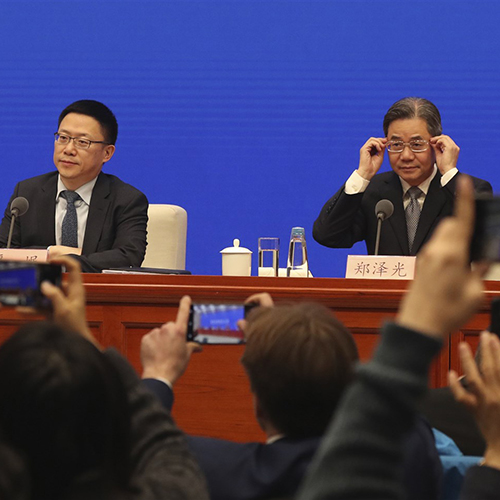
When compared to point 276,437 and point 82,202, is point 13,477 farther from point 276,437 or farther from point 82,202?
point 82,202

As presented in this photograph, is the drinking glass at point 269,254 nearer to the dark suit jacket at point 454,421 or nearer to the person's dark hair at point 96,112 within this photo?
the person's dark hair at point 96,112

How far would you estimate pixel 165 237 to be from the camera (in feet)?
12.0

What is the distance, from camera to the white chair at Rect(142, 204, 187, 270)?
11.9 ft

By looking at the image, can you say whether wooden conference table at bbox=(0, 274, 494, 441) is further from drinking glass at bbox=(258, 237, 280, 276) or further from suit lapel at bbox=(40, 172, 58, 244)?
Answer: suit lapel at bbox=(40, 172, 58, 244)

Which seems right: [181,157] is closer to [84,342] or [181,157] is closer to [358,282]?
[358,282]

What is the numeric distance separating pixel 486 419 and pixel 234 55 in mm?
4000

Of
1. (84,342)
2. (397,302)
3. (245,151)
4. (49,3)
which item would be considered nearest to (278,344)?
(84,342)

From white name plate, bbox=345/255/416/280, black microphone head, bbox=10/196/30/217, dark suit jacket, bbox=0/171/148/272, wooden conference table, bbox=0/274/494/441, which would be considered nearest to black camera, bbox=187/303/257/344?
wooden conference table, bbox=0/274/494/441

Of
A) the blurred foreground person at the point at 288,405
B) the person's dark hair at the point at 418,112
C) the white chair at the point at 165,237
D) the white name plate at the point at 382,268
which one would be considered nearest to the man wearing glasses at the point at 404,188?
the person's dark hair at the point at 418,112

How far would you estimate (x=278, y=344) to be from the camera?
3.24 feet

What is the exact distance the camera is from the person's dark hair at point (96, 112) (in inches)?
138

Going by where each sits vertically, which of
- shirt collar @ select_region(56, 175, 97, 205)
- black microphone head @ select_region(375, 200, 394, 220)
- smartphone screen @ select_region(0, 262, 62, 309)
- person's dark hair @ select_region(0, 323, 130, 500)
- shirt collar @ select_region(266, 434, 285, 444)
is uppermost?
shirt collar @ select_region(56, 175, 97, 205)

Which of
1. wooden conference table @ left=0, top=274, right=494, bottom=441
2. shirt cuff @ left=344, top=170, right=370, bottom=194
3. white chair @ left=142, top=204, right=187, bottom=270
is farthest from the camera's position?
white chair @ left=142, top=204, right=187, bottom=270

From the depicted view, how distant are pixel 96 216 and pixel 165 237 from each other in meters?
0.34
